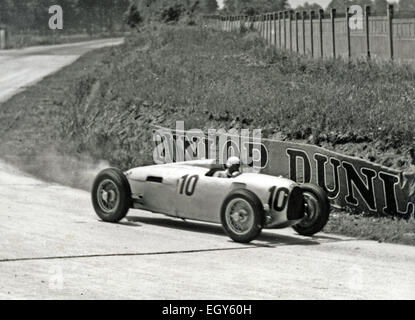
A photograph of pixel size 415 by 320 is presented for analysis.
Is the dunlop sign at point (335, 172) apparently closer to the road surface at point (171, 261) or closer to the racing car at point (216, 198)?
the road surface at point (171, 261)

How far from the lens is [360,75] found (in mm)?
22547

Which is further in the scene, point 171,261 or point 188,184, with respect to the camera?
point 188,184

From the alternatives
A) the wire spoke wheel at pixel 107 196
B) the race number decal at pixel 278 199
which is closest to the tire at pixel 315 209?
the race number decal at pixel 278 199

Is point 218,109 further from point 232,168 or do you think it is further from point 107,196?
point 232,168

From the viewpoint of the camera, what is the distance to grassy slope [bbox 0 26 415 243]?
15.5 m

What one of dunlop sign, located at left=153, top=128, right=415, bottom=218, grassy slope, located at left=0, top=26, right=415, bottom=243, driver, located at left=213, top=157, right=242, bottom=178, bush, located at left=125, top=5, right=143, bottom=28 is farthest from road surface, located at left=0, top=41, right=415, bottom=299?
bush, located at left=125, top=5, right=143, bottom=28

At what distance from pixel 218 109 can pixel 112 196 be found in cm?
594

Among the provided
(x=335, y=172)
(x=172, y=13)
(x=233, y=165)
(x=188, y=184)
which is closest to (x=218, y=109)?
(x=335, y=172)

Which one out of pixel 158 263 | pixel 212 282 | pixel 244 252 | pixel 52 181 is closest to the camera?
pixel 212 282

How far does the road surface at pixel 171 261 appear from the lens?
912 cm

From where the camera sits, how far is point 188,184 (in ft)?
42.1

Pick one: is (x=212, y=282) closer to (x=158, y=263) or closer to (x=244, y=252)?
(x=158, y=263)

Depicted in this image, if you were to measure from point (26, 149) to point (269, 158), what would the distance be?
960 cm
